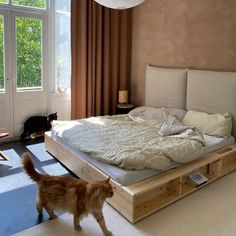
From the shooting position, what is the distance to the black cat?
4.60m

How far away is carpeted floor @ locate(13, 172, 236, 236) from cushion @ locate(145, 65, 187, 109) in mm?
1845

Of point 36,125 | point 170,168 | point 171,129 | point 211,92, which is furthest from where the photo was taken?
point 36,125

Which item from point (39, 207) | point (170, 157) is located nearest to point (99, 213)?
point (39, 207)

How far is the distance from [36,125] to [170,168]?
2751mm

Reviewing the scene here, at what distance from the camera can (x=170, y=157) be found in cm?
267

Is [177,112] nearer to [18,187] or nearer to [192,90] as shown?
[192,90]

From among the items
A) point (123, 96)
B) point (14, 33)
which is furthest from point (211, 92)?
point (14, 33)

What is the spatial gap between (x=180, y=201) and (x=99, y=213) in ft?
3.06

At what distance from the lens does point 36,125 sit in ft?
15.4

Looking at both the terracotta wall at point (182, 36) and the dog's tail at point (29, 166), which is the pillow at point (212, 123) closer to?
the terracotta wall at point (182, 36)

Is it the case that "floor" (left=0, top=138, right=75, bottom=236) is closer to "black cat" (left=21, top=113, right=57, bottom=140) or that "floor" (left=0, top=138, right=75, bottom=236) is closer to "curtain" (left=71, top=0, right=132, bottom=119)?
"black cat" (left=21, top=113, right=57, bottom=140)

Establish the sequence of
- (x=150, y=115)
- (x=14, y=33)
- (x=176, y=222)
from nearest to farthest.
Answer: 1. (x=176, y=222)
2. (x=150, y=115)
3. (x=14, y=33)

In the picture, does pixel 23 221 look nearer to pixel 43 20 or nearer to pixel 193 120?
pixel 193 120

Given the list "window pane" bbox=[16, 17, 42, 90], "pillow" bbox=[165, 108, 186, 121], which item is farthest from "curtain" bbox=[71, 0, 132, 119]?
"pillow" bbox=[165, 108, 186, 121]
